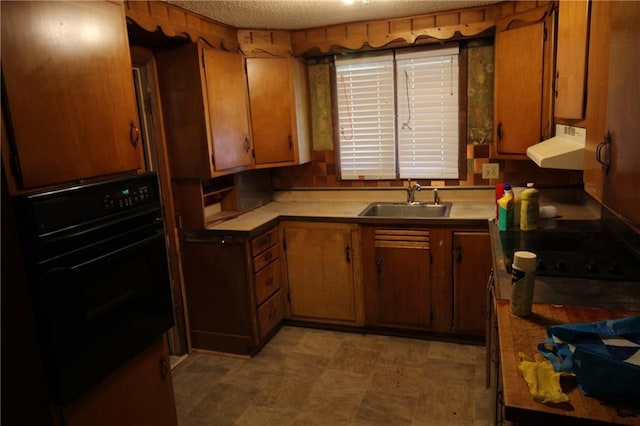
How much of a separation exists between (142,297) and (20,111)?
33.3 inches

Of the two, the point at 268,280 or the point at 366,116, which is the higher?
the point at 366,116

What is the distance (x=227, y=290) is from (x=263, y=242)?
40 centimetres

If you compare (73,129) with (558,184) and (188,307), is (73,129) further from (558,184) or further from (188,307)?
(558,184)

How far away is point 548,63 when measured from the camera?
2.62 metres

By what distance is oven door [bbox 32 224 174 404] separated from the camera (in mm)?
1457

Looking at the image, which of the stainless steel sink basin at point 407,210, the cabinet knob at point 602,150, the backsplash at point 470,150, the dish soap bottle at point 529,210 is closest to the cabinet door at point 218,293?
the stainless steel sink basin at point 407,210

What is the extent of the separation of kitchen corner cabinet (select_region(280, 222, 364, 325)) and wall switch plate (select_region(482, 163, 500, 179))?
3.55 feet

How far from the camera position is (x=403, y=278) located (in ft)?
10.1

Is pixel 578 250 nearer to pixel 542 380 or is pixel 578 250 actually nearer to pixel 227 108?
pixel 542 380

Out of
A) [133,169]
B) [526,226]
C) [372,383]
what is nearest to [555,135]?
[526,226]

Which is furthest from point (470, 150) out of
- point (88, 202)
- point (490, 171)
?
point (88, 202)

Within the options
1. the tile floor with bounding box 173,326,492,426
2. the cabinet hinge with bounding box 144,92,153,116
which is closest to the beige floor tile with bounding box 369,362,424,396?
the tile floor with bounding box 173,326,492,426

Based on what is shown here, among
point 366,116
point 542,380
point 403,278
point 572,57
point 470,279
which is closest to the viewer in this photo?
point 542,380

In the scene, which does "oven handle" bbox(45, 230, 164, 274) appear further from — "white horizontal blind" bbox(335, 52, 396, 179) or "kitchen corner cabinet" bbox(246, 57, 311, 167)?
"white horizontal blind" bbox(335, 52, 396, 179)
